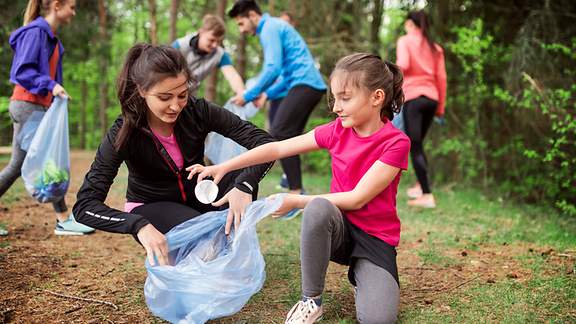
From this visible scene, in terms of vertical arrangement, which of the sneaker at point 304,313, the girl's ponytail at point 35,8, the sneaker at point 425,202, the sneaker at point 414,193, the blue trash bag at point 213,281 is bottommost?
the sneaker at point 414,193

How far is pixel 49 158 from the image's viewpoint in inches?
131

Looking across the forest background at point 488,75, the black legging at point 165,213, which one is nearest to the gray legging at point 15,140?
the black legging at point 165,213

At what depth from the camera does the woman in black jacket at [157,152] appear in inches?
83.3

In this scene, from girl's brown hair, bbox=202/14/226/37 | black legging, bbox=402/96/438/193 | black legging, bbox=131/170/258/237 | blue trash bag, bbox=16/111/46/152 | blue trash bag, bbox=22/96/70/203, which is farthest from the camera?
black legging, bbox=402/96/438/193

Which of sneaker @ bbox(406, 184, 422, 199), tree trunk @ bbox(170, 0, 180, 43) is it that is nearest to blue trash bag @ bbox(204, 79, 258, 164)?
sneaker @ bbox(406, 184, 422, 199)

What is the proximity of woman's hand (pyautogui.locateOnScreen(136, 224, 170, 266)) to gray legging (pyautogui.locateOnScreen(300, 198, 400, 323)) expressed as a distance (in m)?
0.58

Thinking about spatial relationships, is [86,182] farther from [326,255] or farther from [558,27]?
[558,27]

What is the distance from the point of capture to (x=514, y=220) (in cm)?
441

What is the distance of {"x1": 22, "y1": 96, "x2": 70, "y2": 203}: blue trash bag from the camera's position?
10.8 ft

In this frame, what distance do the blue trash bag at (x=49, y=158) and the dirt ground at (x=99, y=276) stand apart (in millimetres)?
367

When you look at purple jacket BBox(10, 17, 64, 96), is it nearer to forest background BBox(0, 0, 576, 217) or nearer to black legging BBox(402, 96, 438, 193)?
black legging BBox(402, 96, 438, 193)

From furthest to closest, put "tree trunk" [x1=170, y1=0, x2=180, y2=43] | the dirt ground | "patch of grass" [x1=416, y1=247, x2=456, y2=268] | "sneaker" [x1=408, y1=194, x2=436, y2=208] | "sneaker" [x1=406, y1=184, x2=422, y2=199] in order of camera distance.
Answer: "tree trunk" [x1=170, y1=0, x2=180, y2=43] → "sneaker" [x1=406, y1=184, x2=422, y2=199] → "sneaker" [x1=408, y1=194, x2=436, y2=208] → "patch of grass" [x1=416, y1=247, x2=456, y2=268] → the dirt ground

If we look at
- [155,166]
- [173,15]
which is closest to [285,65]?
[155,166]

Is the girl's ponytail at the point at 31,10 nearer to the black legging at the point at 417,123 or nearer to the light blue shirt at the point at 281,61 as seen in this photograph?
the light blue shirt at the point at 281,61
